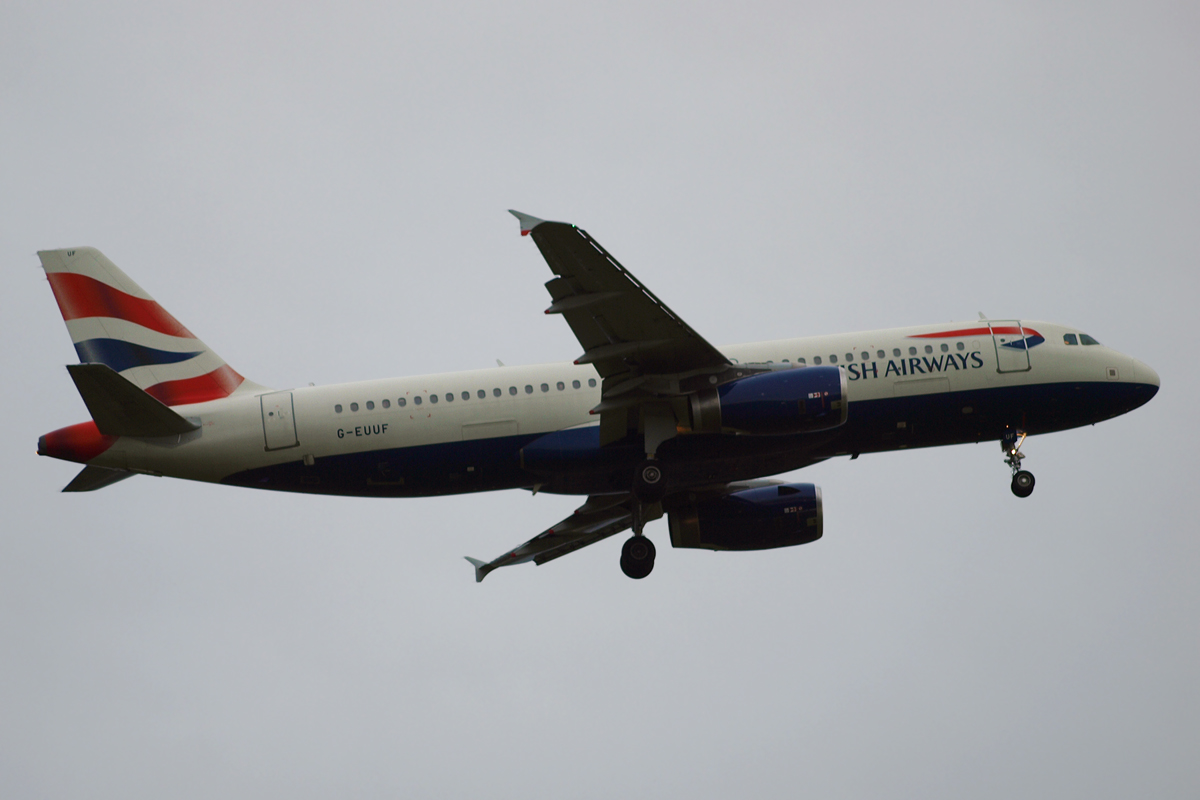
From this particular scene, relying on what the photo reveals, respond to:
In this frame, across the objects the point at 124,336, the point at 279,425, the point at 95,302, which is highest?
the point at 95,302

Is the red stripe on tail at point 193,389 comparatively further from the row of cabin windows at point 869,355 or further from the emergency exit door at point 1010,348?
the emergency exit door at point 1010,348

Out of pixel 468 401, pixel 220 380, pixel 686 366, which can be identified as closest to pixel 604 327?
pixel 686 366

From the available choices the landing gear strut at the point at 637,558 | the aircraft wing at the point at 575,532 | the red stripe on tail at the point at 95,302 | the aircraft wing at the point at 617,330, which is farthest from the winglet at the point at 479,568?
the red stripe on tail at the point at 95,302

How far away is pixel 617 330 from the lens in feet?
102

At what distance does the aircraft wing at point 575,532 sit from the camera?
39.2m

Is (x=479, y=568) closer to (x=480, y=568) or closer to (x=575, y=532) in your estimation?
(x=480, y=568)

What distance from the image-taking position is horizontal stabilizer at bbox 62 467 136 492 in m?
33.7

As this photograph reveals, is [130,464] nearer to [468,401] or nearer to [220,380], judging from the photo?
[220,380]

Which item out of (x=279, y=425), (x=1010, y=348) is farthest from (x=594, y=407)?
(x=1010, y=348)

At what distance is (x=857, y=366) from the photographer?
34.2 metres

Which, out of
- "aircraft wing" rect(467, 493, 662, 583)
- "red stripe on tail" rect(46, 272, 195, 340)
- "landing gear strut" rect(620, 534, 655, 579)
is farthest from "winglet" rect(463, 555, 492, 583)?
"red stripe on tail" rect(46, 272, 195, 340)

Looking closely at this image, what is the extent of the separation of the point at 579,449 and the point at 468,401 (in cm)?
337

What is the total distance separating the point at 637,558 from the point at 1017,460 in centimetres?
1147

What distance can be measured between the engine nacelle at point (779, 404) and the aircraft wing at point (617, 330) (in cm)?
99
